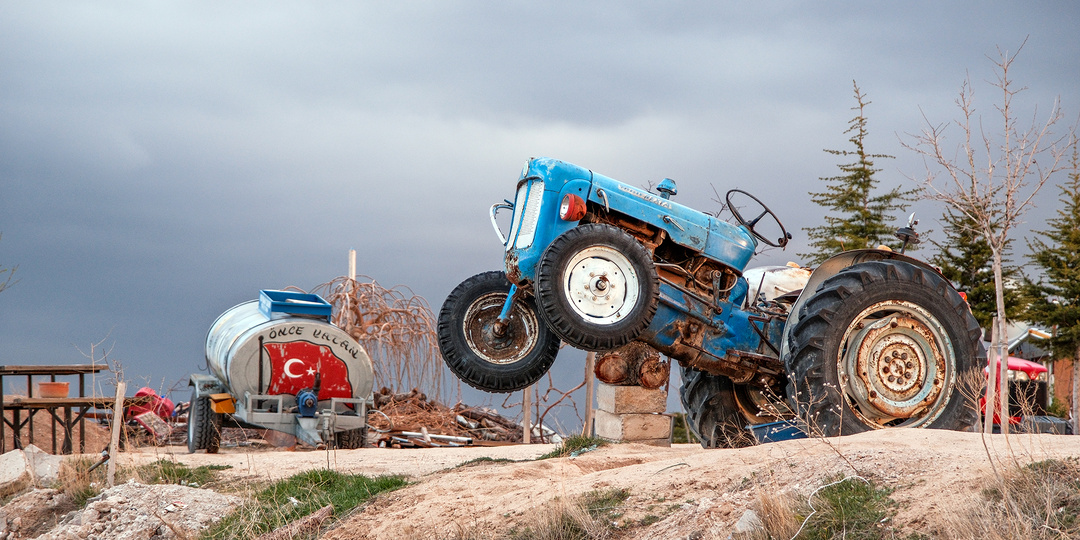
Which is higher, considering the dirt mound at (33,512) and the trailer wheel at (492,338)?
the trailer wheel at (492,338)

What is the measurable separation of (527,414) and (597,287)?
325 inches

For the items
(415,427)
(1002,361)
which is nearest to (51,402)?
(415,427)

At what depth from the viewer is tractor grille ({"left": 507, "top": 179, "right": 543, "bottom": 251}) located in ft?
26.3

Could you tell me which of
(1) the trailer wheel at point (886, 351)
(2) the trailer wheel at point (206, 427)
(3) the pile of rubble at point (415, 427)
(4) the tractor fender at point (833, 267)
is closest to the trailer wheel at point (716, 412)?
(4) the tractor fender at point (833, 267)

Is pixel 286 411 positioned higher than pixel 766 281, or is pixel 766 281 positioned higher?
pixel 766 281

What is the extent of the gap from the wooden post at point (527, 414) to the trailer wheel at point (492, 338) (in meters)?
6.77

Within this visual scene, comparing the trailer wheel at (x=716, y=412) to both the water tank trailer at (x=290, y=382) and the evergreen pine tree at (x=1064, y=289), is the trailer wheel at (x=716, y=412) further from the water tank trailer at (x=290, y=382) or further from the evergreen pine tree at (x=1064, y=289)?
the evergreen pine tree at (x=1064, y=289)

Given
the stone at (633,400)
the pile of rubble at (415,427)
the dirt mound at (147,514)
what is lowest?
the pile of rubble at (415,427)

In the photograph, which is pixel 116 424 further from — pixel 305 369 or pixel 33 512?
pixel 305 369

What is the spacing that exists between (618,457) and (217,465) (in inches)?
197

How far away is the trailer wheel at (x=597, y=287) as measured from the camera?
23.9 ft

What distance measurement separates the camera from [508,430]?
16.5 m

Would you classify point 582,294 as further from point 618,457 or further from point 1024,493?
point 1024,493

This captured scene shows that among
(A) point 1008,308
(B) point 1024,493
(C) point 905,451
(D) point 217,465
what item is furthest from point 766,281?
(A) point 1008,308
